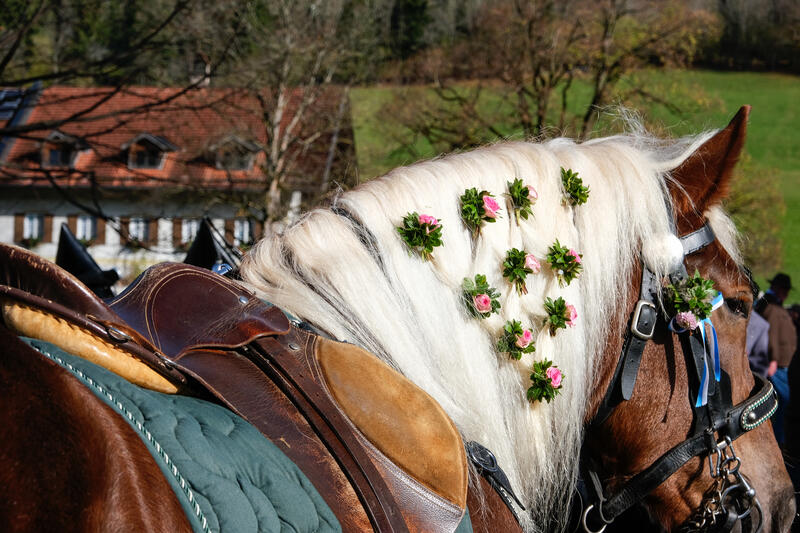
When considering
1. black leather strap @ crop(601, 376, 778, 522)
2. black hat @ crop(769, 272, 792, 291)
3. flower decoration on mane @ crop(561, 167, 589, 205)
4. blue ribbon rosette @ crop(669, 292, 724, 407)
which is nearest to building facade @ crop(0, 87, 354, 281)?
flower decoration on mane @ crop(561, 167, 589, 205)

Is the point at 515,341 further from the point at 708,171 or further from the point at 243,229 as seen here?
the point at 243,229

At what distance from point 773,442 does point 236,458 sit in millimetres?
1549

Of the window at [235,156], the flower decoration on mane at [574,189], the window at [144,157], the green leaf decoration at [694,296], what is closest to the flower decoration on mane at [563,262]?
the flower decoration on mane at [574,189]

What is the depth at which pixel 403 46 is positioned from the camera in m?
→ 25.4

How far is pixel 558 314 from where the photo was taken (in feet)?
5.42

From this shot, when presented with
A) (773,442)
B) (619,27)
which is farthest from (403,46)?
(773,442)

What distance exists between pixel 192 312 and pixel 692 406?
1280 mm

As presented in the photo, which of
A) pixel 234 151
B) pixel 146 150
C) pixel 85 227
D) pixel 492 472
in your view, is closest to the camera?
pixel 492 472

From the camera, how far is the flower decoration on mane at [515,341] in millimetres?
1611

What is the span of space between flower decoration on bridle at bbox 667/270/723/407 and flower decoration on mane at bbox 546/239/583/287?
0.92 feet

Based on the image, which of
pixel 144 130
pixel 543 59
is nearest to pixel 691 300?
pixel 144 130

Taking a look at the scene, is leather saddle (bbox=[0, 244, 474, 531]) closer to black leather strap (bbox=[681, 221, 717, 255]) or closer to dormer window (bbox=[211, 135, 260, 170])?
black leather strap (bbox=[681, 221, 717, 255])

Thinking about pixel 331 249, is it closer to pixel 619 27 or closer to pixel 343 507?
pixel 343 507

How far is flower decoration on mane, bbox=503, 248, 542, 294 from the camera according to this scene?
5.34 feet
